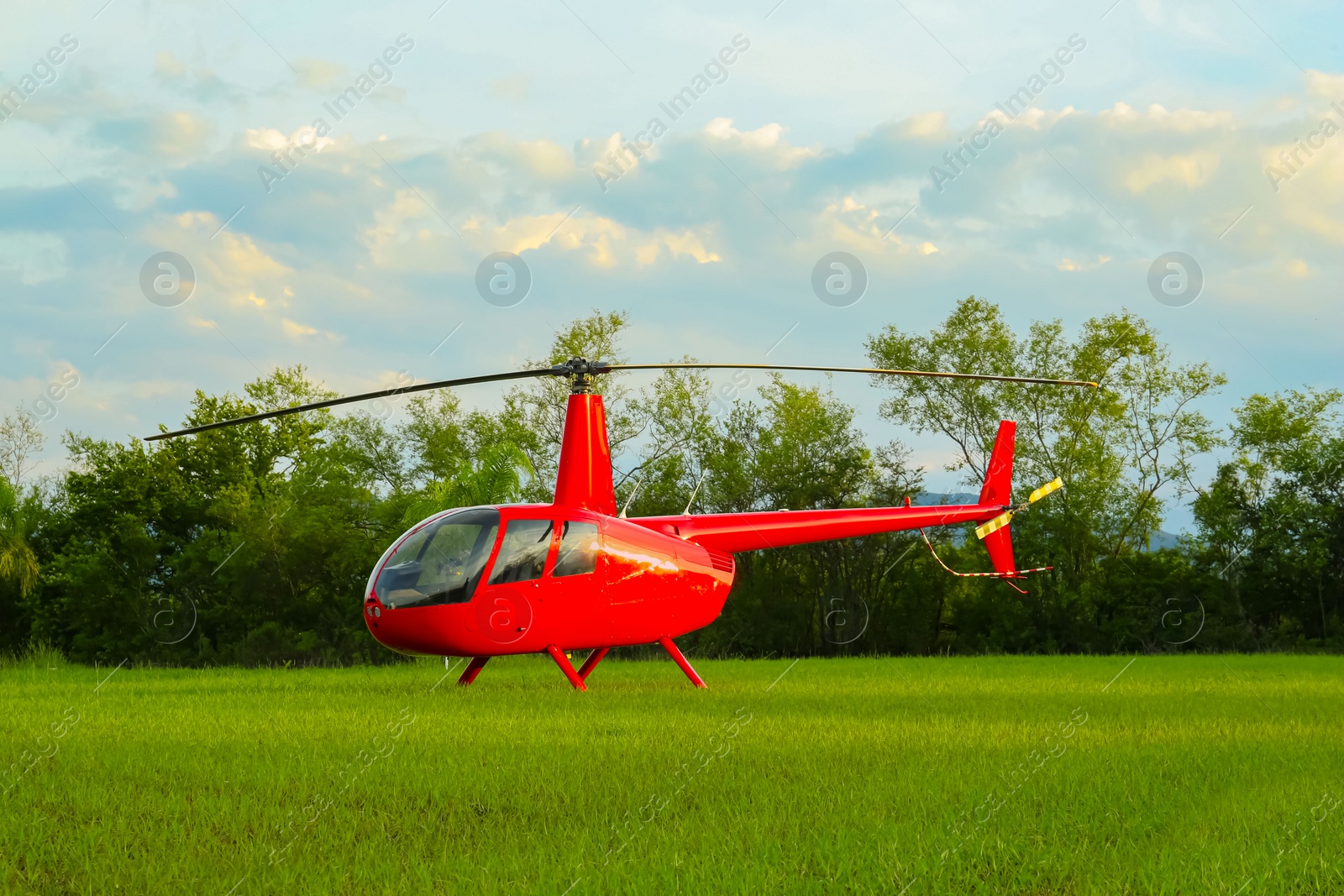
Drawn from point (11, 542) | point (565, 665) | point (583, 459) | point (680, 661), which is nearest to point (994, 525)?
point (680, 661)

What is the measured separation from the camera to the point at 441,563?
38.6 ft

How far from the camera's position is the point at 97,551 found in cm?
3662

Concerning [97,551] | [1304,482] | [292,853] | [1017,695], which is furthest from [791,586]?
[292,853]

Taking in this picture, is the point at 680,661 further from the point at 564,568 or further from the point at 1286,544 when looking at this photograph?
the point at 1286,544

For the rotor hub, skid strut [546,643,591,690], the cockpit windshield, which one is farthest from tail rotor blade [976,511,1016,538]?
the cockpit windshield

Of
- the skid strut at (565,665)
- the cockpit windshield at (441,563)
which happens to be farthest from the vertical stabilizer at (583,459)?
the skid strut at (565,665)

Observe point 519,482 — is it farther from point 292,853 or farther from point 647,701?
point 292,853

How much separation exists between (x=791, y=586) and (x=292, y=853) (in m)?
25.9

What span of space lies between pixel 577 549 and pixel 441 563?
1413 mm

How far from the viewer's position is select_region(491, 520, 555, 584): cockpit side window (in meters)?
11.9

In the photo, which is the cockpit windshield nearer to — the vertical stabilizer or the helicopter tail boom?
the vertical stabilizer

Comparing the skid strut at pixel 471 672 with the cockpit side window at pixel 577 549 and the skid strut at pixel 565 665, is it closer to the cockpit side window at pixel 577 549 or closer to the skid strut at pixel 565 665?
the skid strut at pixel 565 665

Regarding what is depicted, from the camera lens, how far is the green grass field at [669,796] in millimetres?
4652

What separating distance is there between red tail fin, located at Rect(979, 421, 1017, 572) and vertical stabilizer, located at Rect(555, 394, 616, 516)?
7.06 meters
